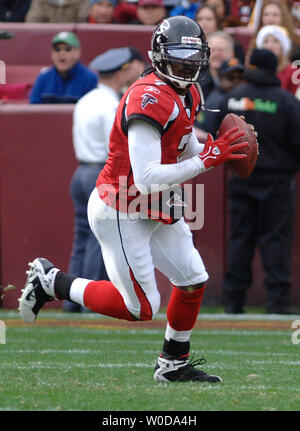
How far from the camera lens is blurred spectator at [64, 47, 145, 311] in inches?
310

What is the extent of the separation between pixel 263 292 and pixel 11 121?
246 centimetres

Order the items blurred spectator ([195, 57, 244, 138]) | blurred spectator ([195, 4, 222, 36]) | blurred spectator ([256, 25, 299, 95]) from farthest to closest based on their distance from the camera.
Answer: blurred spectator ([195, 4, 222, 36]) < blurred spectator ([256, 25, 299, 95]) < blurred spectator ([195, 57, 244, 138])

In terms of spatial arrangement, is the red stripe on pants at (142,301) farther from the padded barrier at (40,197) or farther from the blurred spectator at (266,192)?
the padded barrier at (40,197)

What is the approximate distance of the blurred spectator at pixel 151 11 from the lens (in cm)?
1070

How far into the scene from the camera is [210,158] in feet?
15.9

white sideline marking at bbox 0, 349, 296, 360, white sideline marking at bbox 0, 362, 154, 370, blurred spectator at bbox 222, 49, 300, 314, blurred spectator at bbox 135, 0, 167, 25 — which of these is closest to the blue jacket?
blurred spectator at bbox 222, 49, 300, 314

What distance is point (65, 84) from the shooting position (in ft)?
29.8

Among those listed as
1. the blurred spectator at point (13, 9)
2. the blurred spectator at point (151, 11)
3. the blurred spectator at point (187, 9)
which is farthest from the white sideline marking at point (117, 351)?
the blurred spectator at point (13, 9)

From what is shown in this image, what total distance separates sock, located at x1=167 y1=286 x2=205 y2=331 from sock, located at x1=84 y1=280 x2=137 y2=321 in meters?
0.20

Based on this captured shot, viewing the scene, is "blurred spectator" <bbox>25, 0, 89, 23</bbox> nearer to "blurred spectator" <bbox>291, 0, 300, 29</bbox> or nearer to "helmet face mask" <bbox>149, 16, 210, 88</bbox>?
"blurred spectator" <bbox>291, 0, 300, 29</bbox>

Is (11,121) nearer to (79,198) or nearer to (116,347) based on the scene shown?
(79,198)

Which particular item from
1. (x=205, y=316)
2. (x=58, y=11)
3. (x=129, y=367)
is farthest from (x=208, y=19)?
(x=129, y=367)

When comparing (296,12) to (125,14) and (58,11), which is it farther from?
(58,11)

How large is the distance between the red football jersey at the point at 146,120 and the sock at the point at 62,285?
0.49 meters
